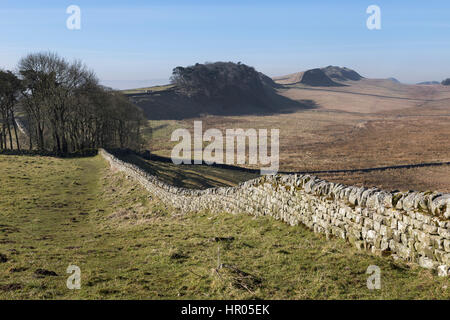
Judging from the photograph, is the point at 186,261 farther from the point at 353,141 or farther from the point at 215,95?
the point at 215,95

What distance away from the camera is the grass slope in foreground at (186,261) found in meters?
7.18

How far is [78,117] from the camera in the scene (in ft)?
172

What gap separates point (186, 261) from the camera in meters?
9.59

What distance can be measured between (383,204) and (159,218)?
1311 cm

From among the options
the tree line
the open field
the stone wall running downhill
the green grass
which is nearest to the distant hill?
the open field

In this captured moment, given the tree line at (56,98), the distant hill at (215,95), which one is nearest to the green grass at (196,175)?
the tree line at (56,98)

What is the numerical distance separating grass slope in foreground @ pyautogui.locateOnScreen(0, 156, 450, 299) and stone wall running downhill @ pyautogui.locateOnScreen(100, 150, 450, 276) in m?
0.33

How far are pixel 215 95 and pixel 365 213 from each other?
153m

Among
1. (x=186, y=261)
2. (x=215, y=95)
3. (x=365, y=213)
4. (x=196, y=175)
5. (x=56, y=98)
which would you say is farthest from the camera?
(x=215, y=95)

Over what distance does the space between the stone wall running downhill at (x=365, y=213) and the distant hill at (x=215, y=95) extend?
11758 centimetres

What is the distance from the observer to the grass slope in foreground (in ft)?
23.6

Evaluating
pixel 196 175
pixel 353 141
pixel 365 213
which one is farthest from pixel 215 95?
pixel 365 213

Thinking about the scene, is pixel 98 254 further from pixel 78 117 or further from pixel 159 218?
pixel 78 117

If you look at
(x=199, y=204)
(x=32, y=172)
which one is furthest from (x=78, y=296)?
(x=32, y=172)
